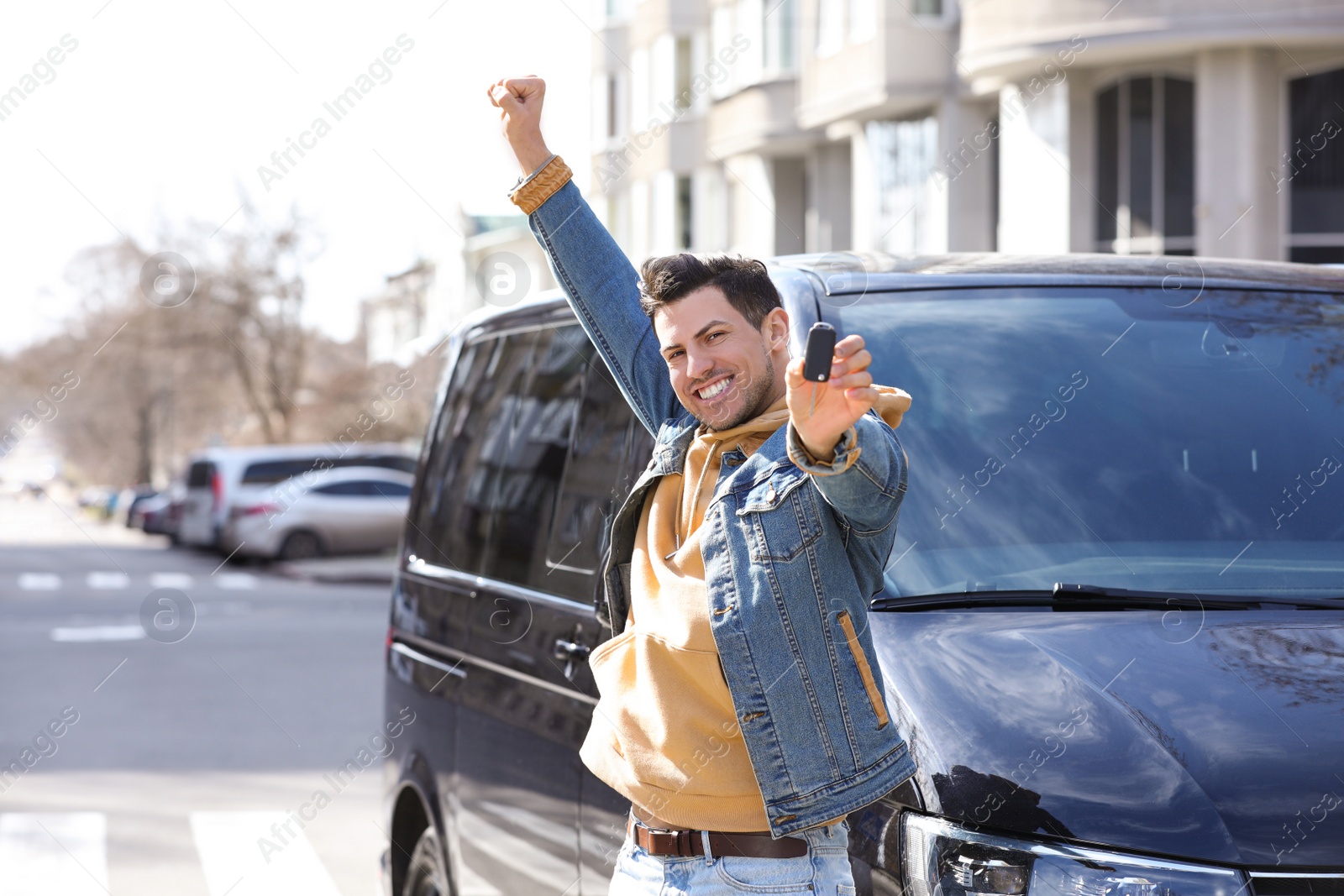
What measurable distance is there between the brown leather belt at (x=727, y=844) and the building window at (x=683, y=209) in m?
37.2

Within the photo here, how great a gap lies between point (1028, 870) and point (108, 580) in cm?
2679

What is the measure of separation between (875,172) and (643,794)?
25.9m

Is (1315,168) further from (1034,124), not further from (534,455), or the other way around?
(534,455)

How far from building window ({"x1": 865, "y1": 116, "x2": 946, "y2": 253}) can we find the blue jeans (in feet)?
77.1

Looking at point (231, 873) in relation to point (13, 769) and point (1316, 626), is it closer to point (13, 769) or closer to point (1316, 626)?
point (13, 769)

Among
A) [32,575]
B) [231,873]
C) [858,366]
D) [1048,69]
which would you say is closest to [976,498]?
[858,366]

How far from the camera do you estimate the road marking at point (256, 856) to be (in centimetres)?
638

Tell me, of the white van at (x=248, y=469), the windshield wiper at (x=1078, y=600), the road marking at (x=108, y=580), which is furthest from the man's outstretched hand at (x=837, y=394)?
the white van at (x=248, y=469)

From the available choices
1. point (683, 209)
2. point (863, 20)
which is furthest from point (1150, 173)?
point (683, 209)

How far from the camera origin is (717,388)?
2.32 metres

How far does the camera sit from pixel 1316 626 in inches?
103

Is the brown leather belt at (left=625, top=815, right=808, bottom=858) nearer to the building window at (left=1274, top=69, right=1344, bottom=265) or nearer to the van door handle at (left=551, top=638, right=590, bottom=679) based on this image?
the van door handle at (left=551, top=638, right=590, bottom=679)

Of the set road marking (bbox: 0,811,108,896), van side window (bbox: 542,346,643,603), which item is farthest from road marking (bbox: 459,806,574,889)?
road marking (bbox: 0,811,108,896)

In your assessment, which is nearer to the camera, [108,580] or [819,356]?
[819,356]
